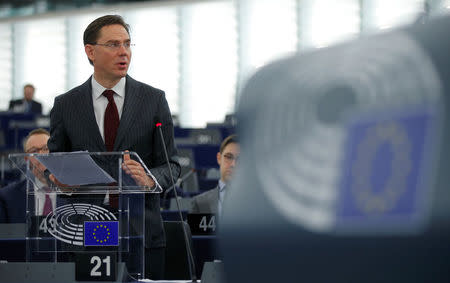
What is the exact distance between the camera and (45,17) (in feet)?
58.9

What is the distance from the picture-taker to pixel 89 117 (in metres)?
2.87

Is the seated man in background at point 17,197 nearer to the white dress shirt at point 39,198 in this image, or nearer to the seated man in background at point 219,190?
the seated man in background at point 219,190

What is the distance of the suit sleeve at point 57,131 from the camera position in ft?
9.61

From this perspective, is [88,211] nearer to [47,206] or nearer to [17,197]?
[47,206]

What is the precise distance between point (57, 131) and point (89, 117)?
6.0 inches

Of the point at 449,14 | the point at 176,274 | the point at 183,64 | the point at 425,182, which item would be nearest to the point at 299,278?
the point at 425,182

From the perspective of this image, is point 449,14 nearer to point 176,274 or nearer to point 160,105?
point 160,105

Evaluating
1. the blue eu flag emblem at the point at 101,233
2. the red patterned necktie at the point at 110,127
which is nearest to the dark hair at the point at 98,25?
the red patterned necktie at the point at 110,127

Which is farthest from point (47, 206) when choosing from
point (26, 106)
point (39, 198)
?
point (26, 106)

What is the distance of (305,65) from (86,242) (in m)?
1.86

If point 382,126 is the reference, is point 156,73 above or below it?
above

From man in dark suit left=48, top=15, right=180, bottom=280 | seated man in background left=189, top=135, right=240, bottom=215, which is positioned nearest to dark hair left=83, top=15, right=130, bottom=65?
man in dark suit left=48, top=15, right=180, bottom=280

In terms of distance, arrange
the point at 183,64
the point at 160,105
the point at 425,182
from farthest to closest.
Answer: the point at 183,64 → the point at 160,105 → the point at 425,182

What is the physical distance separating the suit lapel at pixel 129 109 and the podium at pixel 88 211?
0.83 ft
